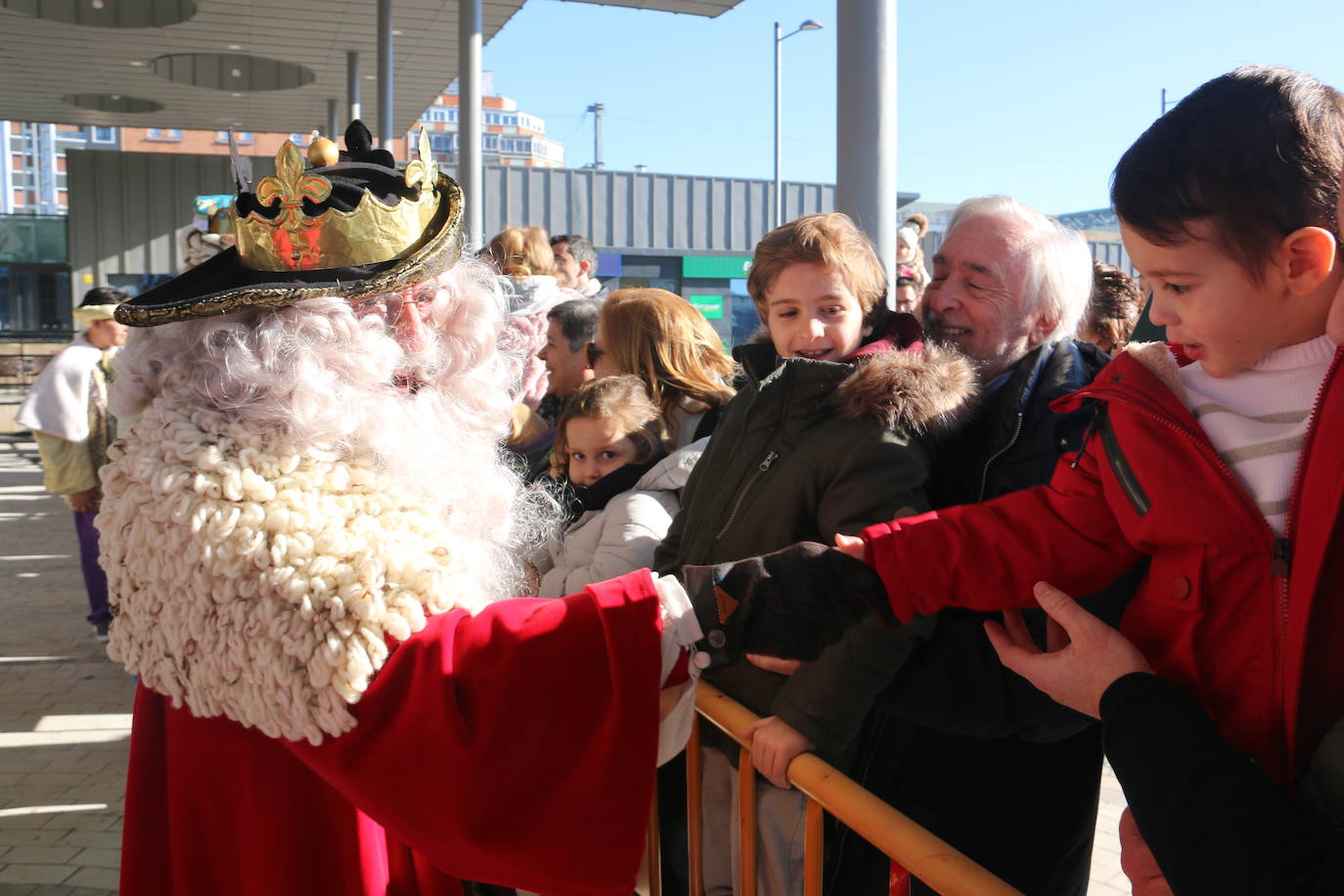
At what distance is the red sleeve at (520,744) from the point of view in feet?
4.61

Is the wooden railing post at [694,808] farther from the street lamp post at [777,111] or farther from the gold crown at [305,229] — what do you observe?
A: the street lamp post at [777,111]

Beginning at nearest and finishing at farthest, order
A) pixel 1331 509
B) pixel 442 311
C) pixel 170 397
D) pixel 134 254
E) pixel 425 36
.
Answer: pixel 1331 509 < pixel 170 397 < pixel 442 311 < pixel 425 36 < pixel 134 254

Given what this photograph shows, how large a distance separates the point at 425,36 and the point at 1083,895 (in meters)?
14.1

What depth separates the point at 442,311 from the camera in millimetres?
1800

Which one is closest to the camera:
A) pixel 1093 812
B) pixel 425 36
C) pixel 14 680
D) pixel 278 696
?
pixel 278 696

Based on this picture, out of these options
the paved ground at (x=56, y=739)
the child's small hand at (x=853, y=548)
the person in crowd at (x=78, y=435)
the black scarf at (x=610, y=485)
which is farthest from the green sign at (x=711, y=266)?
the child's small hand at (x=853, y=548)

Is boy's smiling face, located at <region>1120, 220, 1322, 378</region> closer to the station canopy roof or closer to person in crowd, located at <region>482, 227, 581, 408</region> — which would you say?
person in crowd, located at <region>482, 227, 581, 408</region>

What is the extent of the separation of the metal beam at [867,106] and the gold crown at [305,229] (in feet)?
6.07

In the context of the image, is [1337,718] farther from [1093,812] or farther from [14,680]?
[14,680]

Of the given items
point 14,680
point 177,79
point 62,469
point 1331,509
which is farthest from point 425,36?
point 1331,509

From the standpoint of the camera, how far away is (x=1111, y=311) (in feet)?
13.1

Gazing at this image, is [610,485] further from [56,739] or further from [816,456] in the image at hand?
[56,739]

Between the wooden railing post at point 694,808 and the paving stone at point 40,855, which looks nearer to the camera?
the wooden railing post at point 694,808

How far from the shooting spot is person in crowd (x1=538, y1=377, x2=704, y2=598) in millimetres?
2574
